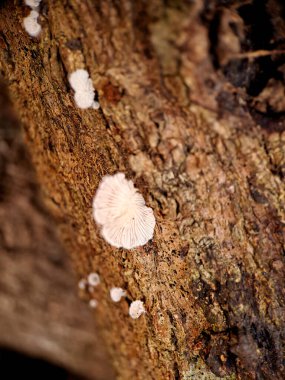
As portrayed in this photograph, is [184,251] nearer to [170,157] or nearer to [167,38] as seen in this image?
[170,157]

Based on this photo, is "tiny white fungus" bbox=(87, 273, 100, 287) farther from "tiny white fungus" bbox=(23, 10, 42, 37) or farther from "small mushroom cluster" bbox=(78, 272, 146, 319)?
"tiny white fungus" bbox=(23, 10, 42, 37)

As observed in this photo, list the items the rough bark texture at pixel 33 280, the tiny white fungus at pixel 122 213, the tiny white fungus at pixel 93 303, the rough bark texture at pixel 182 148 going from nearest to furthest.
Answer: the rough bark texture at pixel 182 148, the tiny white fungus at pixel 122 213, the tiny white fungus at pixel 93 303, the rough bark texture at pixel 33 280

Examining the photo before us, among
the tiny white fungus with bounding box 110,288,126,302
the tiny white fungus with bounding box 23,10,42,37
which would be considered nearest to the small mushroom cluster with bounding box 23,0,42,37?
the tiny white fungus with bounding box 23,10,42,37

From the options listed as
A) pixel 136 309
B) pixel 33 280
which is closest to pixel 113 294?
pixel 136 309

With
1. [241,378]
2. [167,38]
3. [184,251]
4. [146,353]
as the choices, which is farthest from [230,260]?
[167,38]

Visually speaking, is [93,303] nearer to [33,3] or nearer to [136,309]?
[136,309]

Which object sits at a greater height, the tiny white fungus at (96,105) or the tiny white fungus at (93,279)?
the tiny white fungus at (96,105)

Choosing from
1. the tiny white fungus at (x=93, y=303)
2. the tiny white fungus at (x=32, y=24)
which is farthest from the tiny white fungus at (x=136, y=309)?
the tiny white fungus at (x=32, y=24)

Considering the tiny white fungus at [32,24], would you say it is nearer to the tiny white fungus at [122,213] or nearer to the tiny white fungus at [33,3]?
the tiny white fungus at [33,3]
